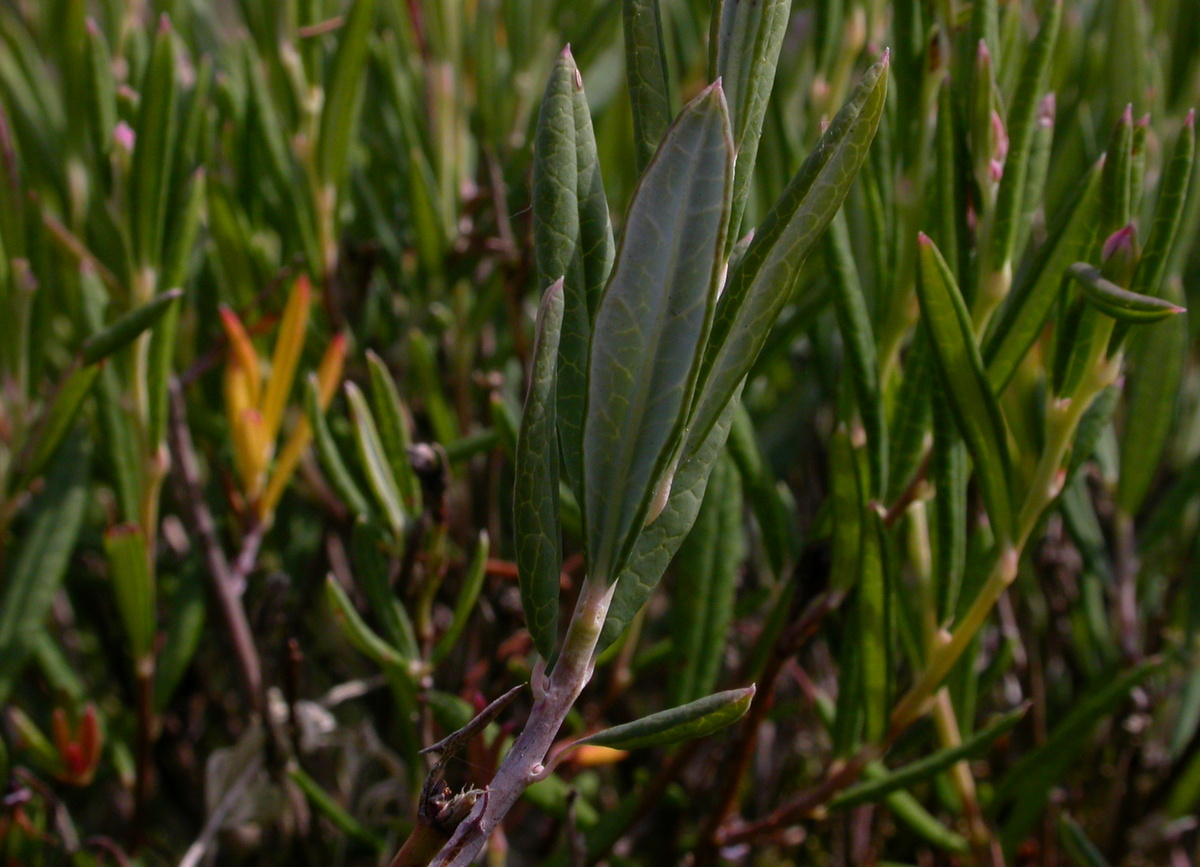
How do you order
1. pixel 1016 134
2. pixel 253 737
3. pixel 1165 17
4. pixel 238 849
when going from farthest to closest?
pixel 1165 17 → pixel 238 849 → pixel 253 737 → pixel 1016 134

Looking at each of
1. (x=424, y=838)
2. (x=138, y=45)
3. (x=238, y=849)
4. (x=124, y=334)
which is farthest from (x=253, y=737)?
(x=138, y=45)

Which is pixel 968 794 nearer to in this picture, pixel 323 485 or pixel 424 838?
pixel 424 838

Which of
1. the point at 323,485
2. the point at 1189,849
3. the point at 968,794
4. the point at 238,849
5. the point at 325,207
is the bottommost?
the point at 1189,849

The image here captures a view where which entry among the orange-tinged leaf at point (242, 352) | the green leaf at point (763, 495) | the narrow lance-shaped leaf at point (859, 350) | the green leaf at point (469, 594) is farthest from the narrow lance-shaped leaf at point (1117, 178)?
the orange-tinged leaf at point (242, 352)

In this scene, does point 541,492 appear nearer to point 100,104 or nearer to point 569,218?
point 569,218

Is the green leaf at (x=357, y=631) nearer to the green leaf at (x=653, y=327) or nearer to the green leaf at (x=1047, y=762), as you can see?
the green leaf at (x=653, y=327)
